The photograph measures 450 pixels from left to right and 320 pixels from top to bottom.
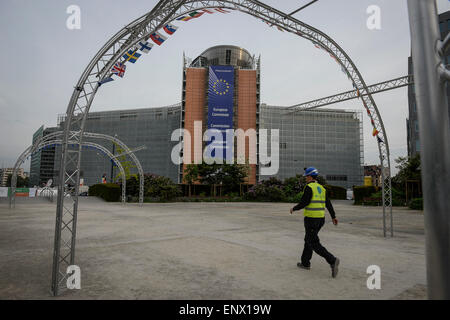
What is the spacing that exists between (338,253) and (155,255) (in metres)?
4.34

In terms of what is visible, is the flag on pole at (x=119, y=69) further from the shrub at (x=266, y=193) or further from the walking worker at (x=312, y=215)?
the shrub at (x=266, y=193)

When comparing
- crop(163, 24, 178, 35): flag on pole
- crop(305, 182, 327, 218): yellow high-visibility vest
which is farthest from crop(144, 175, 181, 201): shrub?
crop(305, 182, 327, 218): yellow high-visibility vest

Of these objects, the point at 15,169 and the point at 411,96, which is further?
the point at 411,96

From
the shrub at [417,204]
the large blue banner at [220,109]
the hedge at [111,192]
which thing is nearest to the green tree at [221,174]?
the hedge at [111,192]

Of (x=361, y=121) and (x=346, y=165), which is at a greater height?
(x=361, y=121)

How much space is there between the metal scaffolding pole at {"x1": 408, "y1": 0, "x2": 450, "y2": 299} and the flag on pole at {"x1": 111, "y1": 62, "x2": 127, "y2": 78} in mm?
5138

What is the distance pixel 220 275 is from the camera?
14.8 ft

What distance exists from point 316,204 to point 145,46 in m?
5.05

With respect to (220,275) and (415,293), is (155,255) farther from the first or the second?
(415,293)

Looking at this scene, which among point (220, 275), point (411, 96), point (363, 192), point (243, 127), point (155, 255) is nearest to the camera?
point (220, 275)

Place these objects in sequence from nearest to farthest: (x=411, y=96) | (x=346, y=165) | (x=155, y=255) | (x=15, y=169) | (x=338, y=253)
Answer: (x=155, y=255) < (x=338, y=253) < (x=15, y=169) < (x=411, y=96) < (x=346, y=165)

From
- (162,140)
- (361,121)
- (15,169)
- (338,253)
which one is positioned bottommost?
(338,253)

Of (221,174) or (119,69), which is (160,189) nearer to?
(221,174)
